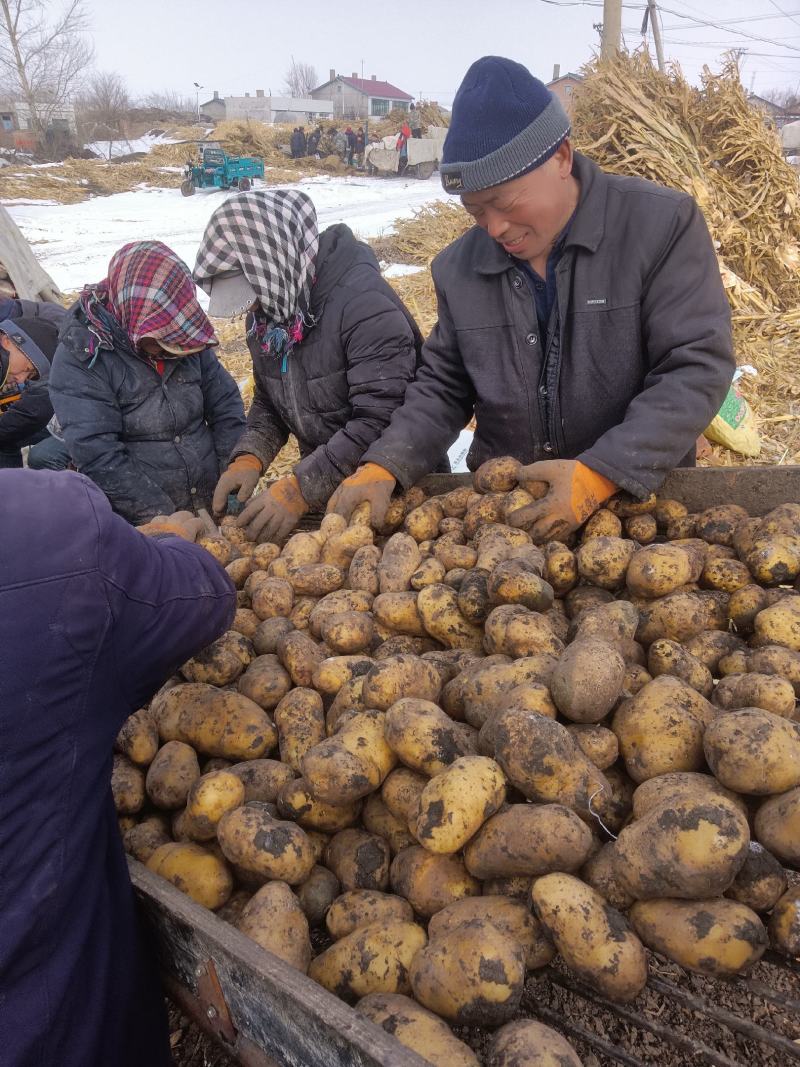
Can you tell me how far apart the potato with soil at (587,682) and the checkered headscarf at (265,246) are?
7.58 feet

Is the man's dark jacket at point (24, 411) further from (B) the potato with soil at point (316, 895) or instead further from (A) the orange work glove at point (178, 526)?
(B) the potato with soil at point (316, 895)

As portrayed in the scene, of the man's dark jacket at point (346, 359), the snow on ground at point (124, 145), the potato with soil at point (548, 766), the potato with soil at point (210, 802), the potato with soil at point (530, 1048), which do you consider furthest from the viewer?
the snow on ground at point (124, 145)

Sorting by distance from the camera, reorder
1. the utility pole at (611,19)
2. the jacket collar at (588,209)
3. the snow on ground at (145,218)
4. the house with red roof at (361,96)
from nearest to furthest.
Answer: the jacket collar at (588,209)
the utility pole at (611,19)
the snow on ground at (145,218)
the house with red roof at (361,96)

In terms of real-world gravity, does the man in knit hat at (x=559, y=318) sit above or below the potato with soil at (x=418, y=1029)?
above

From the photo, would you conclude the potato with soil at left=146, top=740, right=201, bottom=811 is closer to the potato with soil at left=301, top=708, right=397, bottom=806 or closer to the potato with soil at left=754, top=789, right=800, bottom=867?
the potato with soil at left=301, top=708, right=397, bottom=806

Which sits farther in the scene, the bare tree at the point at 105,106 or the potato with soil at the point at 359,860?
the bare tree at the point at 105,106

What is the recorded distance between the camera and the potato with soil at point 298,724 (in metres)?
1.78

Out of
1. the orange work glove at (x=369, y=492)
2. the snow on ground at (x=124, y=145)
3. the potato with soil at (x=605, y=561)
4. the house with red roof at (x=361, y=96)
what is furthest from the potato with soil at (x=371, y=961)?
the house with red roof at (x=361, y=96)

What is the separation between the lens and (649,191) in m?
2.55

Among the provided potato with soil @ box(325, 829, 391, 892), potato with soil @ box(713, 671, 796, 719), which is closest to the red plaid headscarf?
potato with soil @ box(325, 829, 391, 892)

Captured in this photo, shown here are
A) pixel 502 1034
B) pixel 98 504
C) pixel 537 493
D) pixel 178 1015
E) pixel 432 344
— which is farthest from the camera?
pixel 432 344

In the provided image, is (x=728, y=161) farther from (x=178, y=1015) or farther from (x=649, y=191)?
(x=178, y=1015)

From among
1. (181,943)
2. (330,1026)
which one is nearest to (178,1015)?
(181,943)

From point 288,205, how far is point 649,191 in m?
1.62
